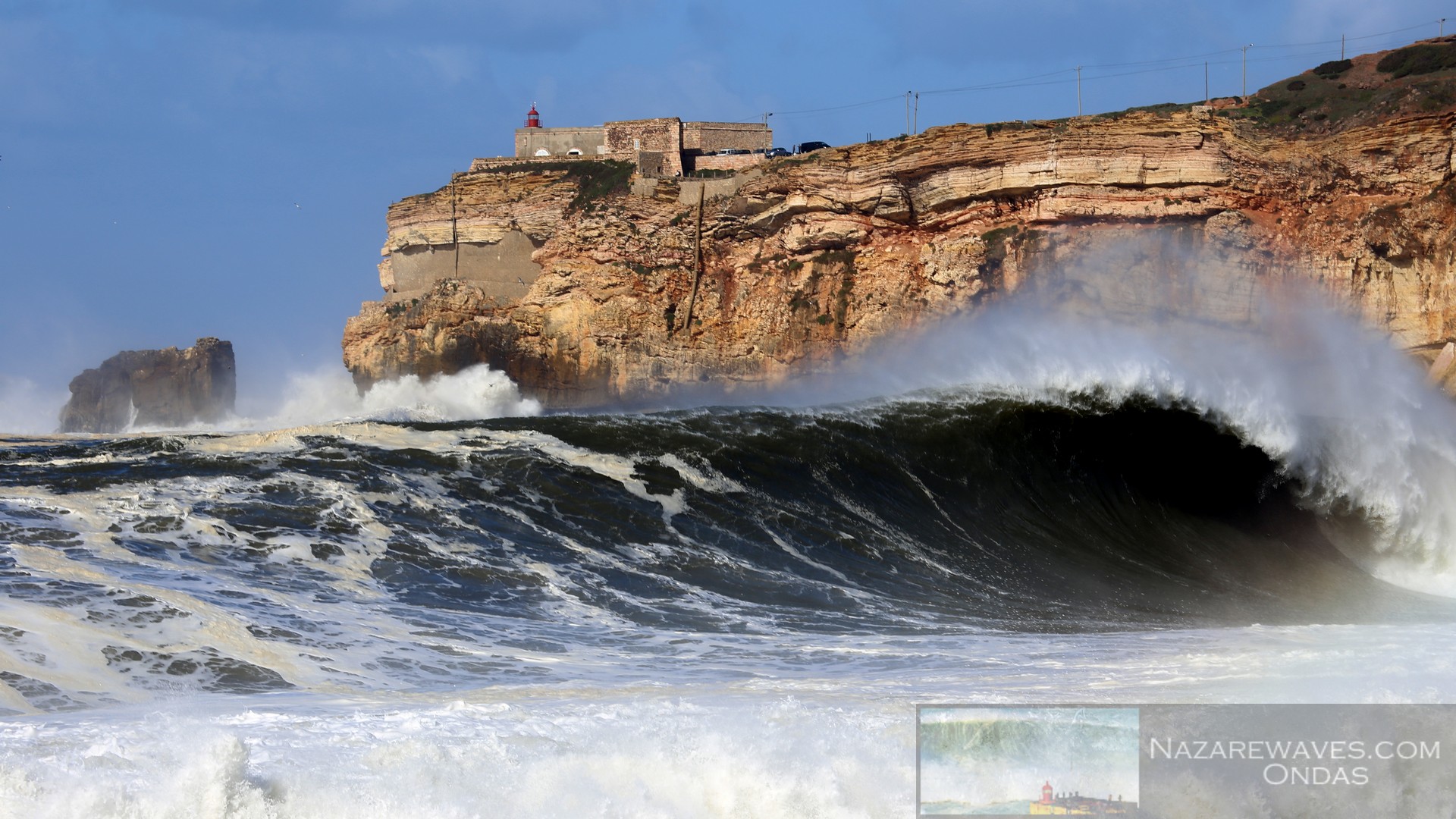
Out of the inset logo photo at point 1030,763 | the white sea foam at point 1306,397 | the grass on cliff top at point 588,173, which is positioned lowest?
the inset logo photo at point 1030,763

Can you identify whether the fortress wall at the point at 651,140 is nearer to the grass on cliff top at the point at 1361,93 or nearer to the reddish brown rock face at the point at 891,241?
the reddish brown rock face at the point at 891,241

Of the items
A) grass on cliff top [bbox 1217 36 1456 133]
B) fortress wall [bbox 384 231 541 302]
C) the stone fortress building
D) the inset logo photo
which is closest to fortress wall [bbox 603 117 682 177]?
the stone fortress building

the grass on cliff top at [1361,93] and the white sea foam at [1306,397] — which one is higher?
the grass on cliff top at [1361,93]

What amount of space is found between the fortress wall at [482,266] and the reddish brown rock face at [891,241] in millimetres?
179

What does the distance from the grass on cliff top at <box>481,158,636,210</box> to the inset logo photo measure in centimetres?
3084

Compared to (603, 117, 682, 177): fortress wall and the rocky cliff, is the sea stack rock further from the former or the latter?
(603, 117, 682, 177): fortress wall

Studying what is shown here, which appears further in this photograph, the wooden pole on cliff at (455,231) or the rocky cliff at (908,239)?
the wooden pole on cliff at (455,231)

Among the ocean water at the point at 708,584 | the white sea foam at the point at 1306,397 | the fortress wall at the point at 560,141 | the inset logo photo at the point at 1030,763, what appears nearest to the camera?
the inset logo photo at the point at 1030,763

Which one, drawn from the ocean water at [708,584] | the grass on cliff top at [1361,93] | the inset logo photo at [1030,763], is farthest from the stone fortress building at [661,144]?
the inset logo photo at [1030,763]

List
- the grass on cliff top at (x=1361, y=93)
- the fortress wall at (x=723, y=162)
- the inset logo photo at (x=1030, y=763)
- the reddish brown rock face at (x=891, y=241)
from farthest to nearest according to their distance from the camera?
the fortress wall at (x=723, y=162) → the grass on cliff top at (x=1361, y=93) → the reddish brown rock face at (x=891, y=241) → the inset logo photo at (x=1030, y=763)

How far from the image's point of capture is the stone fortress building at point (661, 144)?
36875 millimetres

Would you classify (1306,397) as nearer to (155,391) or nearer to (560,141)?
(560,141)

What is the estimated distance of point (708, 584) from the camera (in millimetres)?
10203

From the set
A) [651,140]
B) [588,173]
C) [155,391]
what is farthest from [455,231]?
[155,391]
